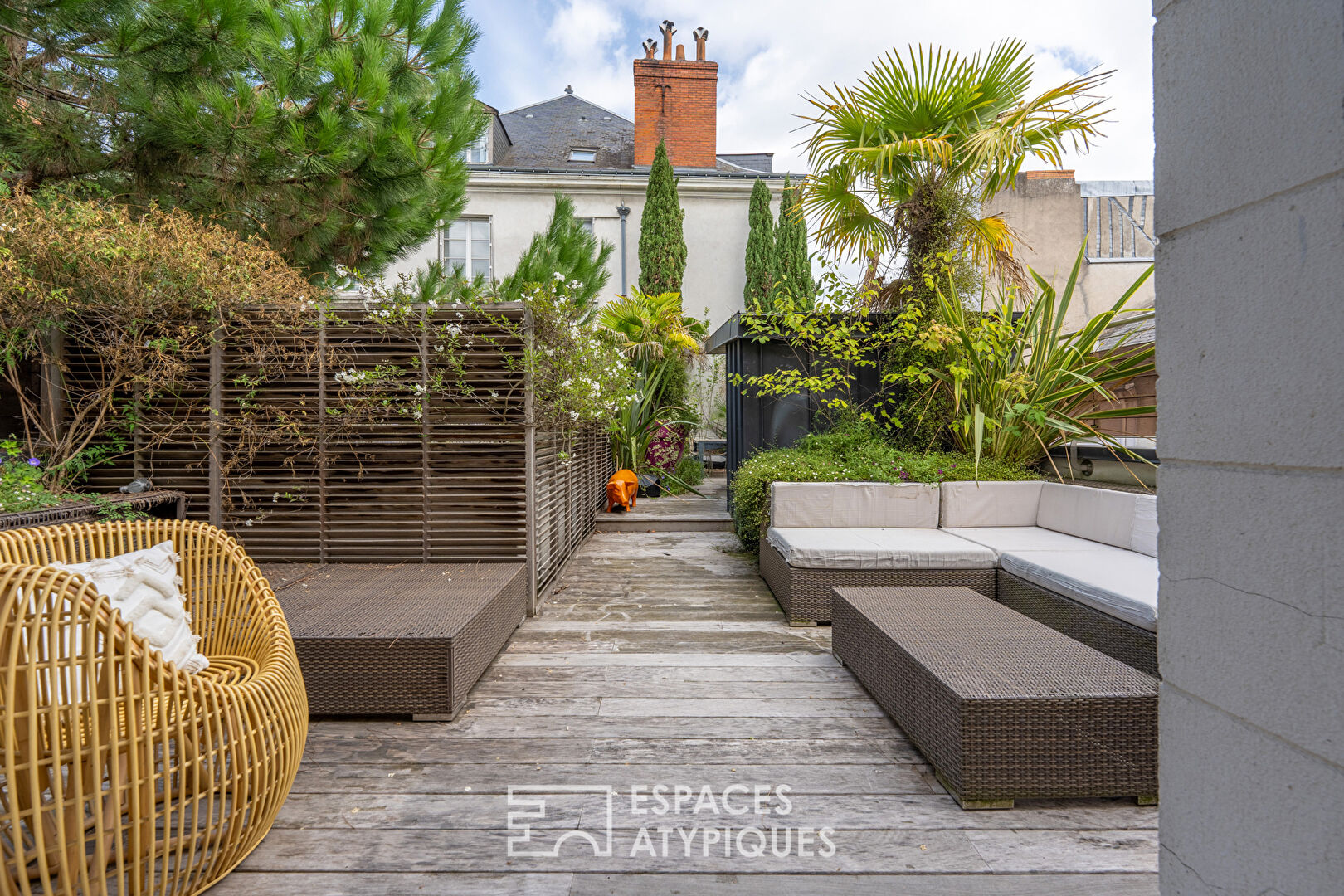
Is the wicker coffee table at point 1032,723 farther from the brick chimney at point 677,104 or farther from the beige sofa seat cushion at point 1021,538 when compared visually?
the brick chimney at point 677,104

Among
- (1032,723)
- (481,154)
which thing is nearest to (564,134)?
(481,154)

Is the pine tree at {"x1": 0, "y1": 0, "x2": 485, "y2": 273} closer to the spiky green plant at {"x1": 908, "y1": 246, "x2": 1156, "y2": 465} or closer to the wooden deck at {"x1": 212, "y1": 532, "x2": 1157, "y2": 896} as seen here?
the wooden deck at {"x1": 212, "y1": 532, "x2": 1157, "y2": 896}

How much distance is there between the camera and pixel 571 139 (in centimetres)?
1493

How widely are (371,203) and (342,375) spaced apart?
177 cm

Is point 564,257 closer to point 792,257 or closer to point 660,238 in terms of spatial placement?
point 660,238

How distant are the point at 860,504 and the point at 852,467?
0.30m

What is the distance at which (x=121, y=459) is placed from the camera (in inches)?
135

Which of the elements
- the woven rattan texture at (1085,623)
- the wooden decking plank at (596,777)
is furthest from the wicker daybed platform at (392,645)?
the woven rattan texture at (1085,623)

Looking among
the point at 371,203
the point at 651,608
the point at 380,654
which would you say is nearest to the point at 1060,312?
the point at 651,608

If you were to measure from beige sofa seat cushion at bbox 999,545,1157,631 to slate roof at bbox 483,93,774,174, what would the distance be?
11.7m

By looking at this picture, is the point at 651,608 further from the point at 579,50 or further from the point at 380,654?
the point at 579,50

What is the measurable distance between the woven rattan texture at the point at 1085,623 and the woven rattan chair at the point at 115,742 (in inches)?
103

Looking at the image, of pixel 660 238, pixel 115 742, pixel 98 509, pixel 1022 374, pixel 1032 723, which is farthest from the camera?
pixel 660 238

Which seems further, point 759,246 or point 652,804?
point 759,246
